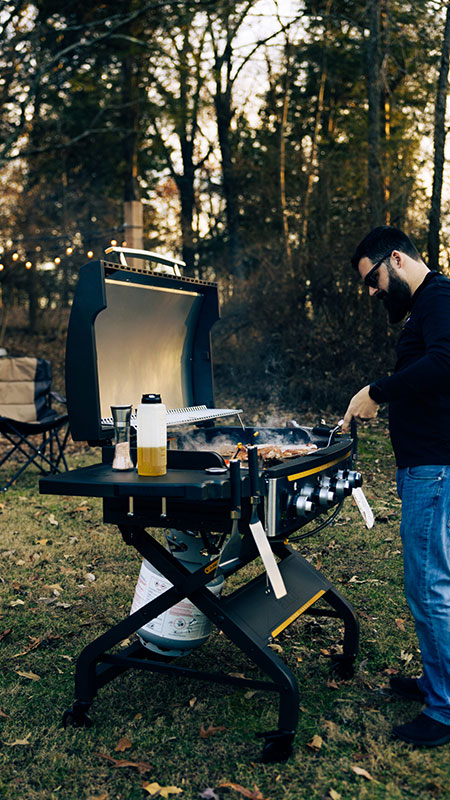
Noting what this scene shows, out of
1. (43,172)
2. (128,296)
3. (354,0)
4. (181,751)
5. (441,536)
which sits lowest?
(181,751)

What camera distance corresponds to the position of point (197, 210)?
19375 mm

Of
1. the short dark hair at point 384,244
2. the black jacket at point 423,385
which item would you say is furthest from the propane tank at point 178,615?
the short dark hair at point 384,244

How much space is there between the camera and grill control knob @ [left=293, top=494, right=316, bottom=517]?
7.50 feet

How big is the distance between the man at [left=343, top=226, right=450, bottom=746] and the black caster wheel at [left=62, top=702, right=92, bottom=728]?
1209 millimetres

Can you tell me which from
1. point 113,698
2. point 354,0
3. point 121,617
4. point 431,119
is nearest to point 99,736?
point 113,698

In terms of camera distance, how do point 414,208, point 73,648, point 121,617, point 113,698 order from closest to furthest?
1. point 113,698
2. point 73,648
3. point 121,617
4. point 414,208

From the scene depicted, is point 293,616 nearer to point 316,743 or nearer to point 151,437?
point 316,743

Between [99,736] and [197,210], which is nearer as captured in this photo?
[99,736]

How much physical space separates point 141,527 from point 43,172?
18257 millimetres

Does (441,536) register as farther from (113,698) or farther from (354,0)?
(354,0)

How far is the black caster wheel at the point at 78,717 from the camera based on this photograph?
263 centimetres

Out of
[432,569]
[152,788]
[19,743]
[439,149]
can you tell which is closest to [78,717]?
[19,743]

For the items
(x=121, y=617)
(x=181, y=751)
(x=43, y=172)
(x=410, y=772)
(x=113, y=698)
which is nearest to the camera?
(x=410, y=772)

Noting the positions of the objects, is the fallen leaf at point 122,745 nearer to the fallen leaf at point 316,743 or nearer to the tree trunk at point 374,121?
the fallen leaf at point 316,743
